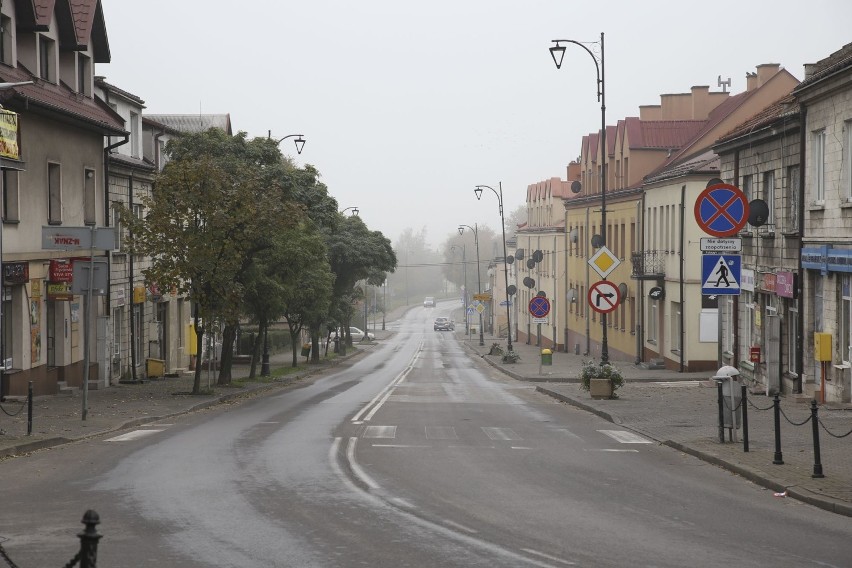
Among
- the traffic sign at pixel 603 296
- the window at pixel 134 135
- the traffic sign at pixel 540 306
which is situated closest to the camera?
the traffic sign at pixel 603 296

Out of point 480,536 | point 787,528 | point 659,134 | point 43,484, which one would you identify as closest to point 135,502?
point 43,484

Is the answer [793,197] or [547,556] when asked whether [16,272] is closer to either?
[793,197]

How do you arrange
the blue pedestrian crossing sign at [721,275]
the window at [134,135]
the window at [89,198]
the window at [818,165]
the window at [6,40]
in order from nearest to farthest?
the blue pedestrian crossing sign at [721,275] → the window at [818,165] → the window at [6,40] → the window at [89,198] → the window at [134,135]

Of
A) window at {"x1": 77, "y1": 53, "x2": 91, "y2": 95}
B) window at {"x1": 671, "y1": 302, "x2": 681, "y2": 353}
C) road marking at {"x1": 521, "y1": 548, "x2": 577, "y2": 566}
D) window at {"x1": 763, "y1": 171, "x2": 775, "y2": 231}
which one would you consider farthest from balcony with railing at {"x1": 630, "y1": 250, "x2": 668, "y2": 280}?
road marking at {"x1": 521, "y1": 548, "x2": 577, "y2": 566}

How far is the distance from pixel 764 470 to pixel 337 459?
18.7 feet

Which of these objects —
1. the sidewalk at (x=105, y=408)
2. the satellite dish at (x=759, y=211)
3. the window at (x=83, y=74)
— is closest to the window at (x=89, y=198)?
the window at (x=83, y=74)

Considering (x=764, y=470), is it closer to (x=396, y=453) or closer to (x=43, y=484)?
(x=396, y=453)

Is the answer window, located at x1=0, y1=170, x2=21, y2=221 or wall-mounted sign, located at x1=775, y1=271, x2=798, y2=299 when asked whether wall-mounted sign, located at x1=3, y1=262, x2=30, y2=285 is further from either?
wall-mounted sign, located at x1=775, y1=271, x2=798, y2=299

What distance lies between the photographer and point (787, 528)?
10.7 meters

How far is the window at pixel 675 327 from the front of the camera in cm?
4453

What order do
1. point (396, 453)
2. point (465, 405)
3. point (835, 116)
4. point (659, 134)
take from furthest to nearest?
1. point (659, 134)
2. point (465, 405)
3. point (835, 116)
4. point (396, 453)

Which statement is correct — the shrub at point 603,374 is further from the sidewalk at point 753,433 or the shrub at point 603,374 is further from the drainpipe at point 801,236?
the drainpipe at point 801,236

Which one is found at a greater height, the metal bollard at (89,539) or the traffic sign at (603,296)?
the traffic sign at (603,296)

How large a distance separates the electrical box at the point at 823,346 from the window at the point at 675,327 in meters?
20.4
